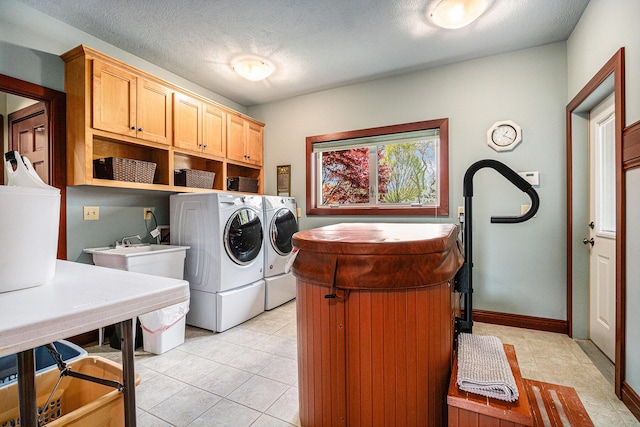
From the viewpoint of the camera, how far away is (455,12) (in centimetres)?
222

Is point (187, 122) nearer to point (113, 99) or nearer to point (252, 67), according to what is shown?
point (113, 99)

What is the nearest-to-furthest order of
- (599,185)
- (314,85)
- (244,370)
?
(244,370) < (599,185) < (314,85)

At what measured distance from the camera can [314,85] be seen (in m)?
3.66

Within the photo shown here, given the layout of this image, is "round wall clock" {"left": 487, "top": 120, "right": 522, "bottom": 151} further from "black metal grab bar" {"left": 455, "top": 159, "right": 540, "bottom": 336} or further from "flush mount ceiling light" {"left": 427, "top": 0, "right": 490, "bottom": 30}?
"black metal grab bar" {"left": 455, "top": 159, "right": 540, "bottom": 336}

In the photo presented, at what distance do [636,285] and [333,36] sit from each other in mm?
2706

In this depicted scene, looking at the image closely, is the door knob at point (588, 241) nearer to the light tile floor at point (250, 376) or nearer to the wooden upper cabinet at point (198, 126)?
the light tile floor at point (250, 376)

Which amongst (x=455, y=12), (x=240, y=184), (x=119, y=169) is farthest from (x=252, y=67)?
(x=455, y=12)

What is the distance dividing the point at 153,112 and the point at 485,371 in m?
3.14

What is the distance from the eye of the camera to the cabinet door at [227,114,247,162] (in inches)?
143

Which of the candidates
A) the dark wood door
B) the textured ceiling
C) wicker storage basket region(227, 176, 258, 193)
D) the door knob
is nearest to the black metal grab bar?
the door knob

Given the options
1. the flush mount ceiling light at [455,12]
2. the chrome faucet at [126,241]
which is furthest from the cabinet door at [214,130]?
the flush mount ceiling light at [455,12]

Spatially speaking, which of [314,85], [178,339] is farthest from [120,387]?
[314,85]

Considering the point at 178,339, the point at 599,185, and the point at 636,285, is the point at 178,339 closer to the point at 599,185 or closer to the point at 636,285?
the point at 636,285

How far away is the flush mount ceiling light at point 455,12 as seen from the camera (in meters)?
2.15
